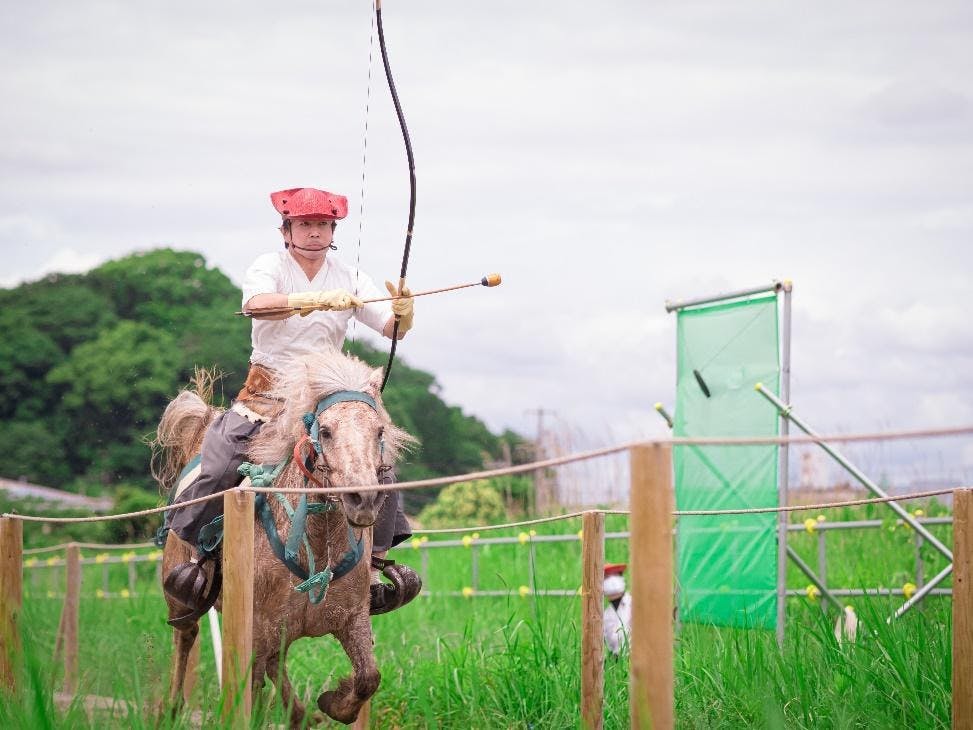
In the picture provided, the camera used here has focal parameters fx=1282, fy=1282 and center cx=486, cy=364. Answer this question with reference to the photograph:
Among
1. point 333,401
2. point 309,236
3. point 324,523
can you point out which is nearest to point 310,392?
point 333,401

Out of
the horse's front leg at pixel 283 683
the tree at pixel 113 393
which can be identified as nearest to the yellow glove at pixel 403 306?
the horse's front leg at pixel 283 683

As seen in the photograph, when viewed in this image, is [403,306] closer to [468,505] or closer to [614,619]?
[614,619]

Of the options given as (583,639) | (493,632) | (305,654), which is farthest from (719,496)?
(583,639)

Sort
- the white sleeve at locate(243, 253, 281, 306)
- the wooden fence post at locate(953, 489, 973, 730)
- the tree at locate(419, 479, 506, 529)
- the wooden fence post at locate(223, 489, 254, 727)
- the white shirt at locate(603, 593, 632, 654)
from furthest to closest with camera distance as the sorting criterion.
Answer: the tree at locate(419, 479, 506, 529) < the white shirt at locate(603, 593, 632, 654) < the white sleeve at locate(243, 253, 281, 306) < the wooden fence post at locate(223, 489, 254, 727) < the wooden fence post at locate(953, 489, 973, 730)

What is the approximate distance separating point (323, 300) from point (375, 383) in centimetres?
40

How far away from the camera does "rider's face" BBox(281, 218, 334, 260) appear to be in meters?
5.74

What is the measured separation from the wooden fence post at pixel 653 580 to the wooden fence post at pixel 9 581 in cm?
371

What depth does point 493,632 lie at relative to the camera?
8172 millimetres

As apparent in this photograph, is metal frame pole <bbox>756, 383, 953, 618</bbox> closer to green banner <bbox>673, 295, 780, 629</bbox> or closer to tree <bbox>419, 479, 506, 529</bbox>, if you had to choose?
green banner <bbox>673, 295, 780, 629</bbox>

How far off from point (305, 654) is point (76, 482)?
26.7 metres

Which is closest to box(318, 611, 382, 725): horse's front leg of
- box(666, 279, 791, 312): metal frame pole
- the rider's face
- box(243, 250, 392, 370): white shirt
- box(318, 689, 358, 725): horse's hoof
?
box(318, 689, 358, 725): horse's hoof

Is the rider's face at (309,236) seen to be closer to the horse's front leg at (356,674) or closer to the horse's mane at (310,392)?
the horse's mane at (310,392)

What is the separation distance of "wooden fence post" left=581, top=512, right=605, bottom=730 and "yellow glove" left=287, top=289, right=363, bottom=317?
4.16 feet

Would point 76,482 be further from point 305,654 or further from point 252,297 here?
point 252,297
